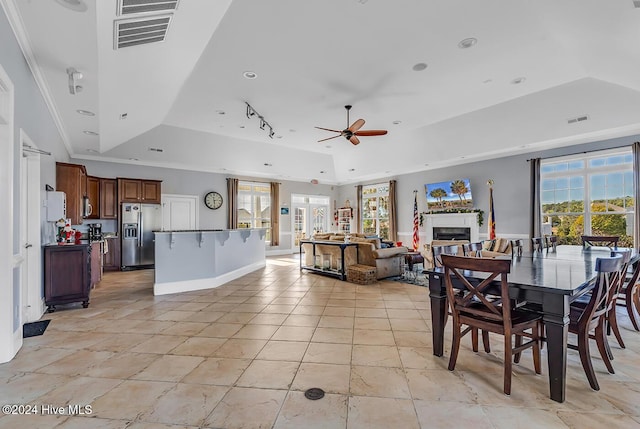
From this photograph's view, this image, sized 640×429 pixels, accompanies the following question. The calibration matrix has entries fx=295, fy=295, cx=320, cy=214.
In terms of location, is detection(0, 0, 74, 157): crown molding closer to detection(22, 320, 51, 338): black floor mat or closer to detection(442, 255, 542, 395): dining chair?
detection(22, 320, 51, 338): black floor mat

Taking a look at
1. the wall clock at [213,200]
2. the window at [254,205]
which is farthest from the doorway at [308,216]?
the wall clock at [213,200]

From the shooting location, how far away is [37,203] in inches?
150

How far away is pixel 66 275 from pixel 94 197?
393 cm

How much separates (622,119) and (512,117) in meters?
1.68

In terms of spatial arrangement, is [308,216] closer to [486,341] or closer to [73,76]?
[73,76]

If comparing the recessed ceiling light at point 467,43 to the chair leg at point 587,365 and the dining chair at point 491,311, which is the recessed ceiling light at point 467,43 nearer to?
the dining chair at point 491,311

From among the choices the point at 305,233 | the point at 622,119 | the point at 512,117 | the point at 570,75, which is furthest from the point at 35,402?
the point at 305,233

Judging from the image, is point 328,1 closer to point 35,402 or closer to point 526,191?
point 35,402

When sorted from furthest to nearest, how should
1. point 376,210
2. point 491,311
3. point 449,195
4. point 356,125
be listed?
point 376,210
point 449,195
point 356,125
point 491,311

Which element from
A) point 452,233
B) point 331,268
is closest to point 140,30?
point 331,268

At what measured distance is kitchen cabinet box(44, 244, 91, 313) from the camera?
3988 mm

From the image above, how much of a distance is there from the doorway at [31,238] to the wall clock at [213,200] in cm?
553

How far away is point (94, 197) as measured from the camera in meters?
7.24

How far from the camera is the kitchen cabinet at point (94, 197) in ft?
23.4
